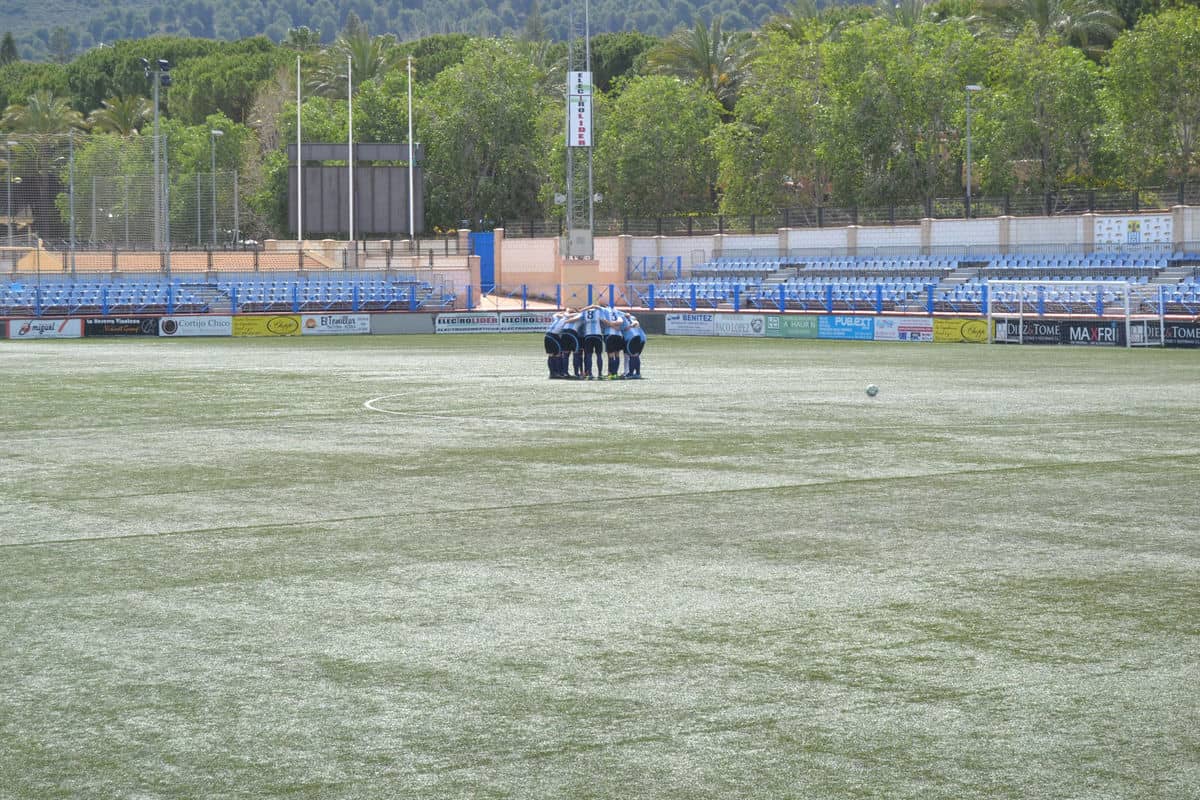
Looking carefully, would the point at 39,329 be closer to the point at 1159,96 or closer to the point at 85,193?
the point at 85,193

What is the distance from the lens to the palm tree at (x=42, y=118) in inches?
5256

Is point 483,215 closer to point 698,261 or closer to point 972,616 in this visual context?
point 698,261

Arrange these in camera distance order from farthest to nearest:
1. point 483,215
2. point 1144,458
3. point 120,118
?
point 120,118 → point 483,215 → point 1144,458

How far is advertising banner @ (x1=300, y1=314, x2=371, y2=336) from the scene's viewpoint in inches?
2114

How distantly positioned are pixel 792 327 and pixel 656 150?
3897 centimetres

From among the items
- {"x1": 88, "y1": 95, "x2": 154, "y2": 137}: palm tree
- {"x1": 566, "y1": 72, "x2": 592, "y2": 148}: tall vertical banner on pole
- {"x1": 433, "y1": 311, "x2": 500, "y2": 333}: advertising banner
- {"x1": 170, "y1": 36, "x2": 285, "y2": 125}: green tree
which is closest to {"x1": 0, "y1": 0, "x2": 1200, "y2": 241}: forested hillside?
{"x1": 566, "y1": 72, "x2": 592, "y2": 148}: tall vertical banner on pole

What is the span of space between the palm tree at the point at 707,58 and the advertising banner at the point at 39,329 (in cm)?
6396

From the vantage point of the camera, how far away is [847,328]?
49.8 meters

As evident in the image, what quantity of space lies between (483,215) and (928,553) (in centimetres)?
9137

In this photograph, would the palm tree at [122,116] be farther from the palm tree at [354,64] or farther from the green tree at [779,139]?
the green tree at [779,139]

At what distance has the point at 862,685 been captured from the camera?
7375 mm

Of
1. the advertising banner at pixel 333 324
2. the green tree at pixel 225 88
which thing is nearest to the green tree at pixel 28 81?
the green tree at pixel 225 88

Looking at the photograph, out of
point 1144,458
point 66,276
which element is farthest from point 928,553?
point 66,276

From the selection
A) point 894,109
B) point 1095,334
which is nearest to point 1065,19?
point 894,109
